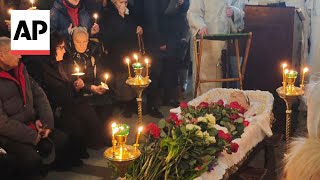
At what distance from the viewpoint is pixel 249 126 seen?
3961mm

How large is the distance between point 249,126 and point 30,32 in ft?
7.20

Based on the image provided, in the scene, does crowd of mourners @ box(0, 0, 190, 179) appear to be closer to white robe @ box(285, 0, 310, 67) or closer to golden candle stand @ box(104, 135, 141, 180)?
white robe @ box(285, 0, 310, 67)

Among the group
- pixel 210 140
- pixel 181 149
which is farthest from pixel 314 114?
pixel 210 140

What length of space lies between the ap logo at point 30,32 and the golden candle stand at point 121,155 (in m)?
2.03

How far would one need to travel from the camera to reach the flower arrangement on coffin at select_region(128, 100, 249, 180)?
2.90 metres

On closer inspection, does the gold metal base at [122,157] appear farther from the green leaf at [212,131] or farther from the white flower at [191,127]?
the green leaf at [212,131]

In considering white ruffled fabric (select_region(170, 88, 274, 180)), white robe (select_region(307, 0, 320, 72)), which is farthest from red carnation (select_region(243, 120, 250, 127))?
white robe (select_region(307, 0, 320, 72))

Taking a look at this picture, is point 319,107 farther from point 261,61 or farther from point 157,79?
point 157,79

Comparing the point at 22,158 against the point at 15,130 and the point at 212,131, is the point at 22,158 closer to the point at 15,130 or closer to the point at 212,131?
the point at 15,130

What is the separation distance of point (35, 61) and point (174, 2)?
107 inches

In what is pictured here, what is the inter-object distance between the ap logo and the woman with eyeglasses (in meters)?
0.14

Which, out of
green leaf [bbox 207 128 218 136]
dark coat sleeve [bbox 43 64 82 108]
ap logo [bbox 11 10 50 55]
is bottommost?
green leaf [bbox 207 128 218 136]

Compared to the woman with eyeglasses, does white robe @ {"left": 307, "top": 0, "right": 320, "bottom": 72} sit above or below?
above

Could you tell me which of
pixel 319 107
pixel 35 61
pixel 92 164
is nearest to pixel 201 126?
pixel 92 164
